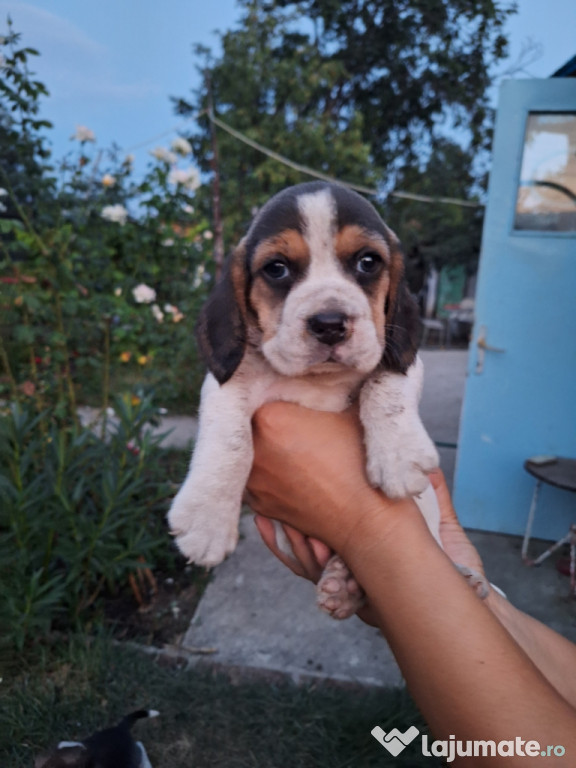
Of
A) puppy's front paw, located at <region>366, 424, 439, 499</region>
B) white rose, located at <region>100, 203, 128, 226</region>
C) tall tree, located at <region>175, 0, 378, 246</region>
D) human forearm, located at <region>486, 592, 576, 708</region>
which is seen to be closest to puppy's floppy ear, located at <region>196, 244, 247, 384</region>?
puppy's front paw, located at <region>366, 424, 439, 499</region>

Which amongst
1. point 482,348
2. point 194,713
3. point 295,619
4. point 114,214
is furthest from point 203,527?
point 482,348

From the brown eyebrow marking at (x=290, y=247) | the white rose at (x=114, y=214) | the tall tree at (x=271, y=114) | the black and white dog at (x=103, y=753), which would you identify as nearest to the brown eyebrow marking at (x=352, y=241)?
the brown eyebrow marking at (x=290, y=247)

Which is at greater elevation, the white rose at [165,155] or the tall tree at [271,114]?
the tall tree at [271,114]

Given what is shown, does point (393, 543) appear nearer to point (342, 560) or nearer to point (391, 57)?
point (342, 560)

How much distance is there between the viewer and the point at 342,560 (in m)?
1.66

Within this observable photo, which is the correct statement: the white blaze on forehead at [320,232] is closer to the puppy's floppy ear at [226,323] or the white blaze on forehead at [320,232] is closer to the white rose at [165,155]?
the puppy's floppy ear at [226,323]

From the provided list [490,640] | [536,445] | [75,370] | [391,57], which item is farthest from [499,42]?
[490,640]

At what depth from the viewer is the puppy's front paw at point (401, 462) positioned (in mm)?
1569

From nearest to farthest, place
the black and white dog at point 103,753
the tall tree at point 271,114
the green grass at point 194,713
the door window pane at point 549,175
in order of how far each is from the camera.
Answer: the black and white dog at point 103,753 < the green grass at point 194,713 < the door window pane at point 549,175 < the tall tree at point 271,114

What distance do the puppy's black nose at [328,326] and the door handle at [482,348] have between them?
3121 millimetres

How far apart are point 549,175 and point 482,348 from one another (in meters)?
1.37

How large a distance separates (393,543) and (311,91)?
10837 mm

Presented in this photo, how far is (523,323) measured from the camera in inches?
173

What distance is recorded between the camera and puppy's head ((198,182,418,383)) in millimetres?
1693
